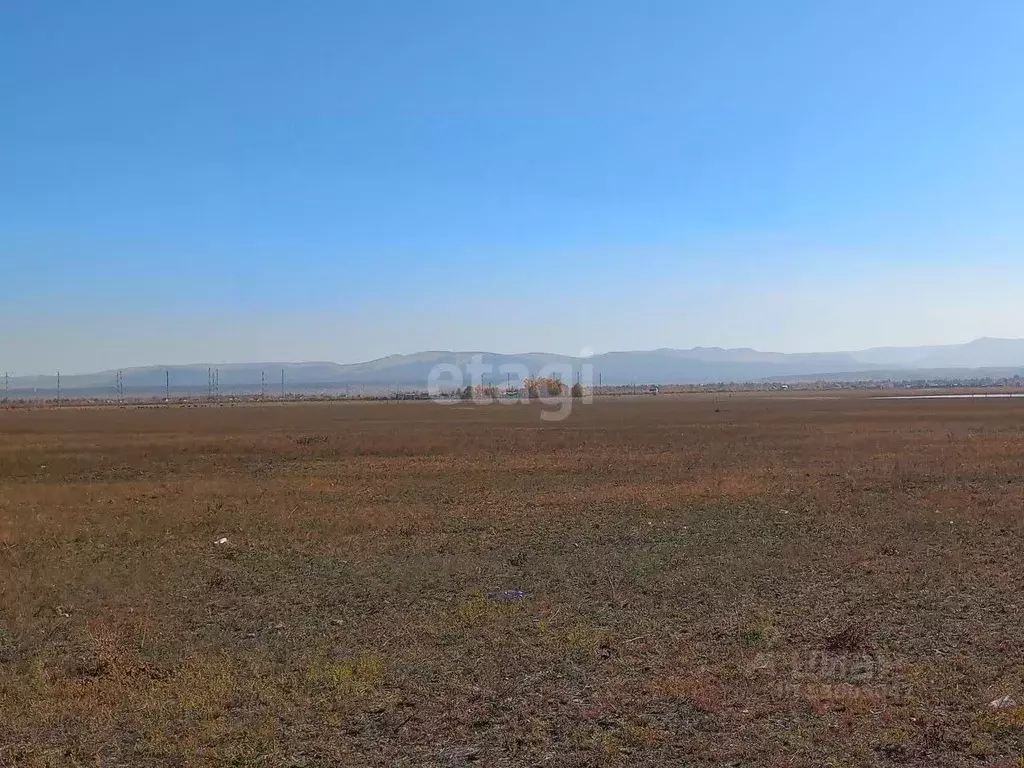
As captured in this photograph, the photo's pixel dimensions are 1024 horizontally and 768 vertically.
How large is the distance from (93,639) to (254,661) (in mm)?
2106

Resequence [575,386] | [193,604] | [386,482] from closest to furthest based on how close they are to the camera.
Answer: [193,604] → [386,482] → [575,386]

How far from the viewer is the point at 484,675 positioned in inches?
285

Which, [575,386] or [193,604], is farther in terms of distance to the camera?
[575,386]

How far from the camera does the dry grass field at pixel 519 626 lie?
5.91m

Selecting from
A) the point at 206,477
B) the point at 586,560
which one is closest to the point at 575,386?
the point at 206,477

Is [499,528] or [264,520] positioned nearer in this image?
[499,528]

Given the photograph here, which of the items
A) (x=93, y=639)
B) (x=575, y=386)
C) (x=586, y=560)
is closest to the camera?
(x=93, y=639)

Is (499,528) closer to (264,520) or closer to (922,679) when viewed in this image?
(264,520)

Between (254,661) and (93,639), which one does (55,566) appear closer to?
(93,639)

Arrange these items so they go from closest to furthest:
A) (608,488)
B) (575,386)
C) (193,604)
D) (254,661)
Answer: (254,661)
(193,604)
(608,488)
(575,386)

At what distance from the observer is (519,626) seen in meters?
8.81

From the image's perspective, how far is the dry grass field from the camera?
19.4 ft

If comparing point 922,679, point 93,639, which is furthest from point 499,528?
point 922,679

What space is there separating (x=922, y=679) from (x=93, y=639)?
7.95 meters
